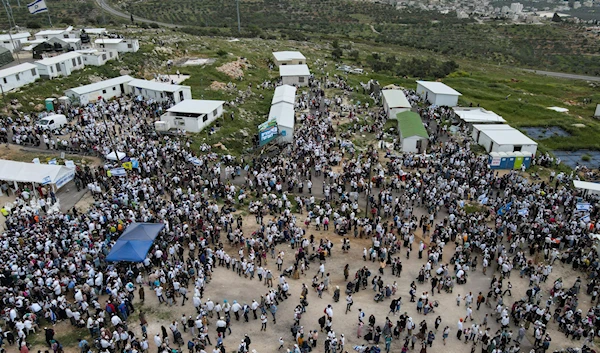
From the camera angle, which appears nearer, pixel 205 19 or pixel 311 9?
pixel 205 19

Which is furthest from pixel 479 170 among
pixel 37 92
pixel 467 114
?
pixel 37 92

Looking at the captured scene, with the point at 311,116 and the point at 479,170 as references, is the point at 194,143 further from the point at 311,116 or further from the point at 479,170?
the point at 479,170

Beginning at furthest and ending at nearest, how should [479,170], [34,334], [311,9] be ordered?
[311,9] → [479,170] → [34,334]

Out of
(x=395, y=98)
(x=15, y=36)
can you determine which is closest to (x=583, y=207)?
(x=395, y=98)

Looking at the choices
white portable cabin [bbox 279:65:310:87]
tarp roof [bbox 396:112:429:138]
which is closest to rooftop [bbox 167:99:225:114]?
white portable cabin [bbox 279:65:310:87]

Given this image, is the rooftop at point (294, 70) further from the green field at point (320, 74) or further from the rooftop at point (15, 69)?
the rooftop at point (15, 69)

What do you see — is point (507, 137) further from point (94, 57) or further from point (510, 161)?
point (94, 57)
